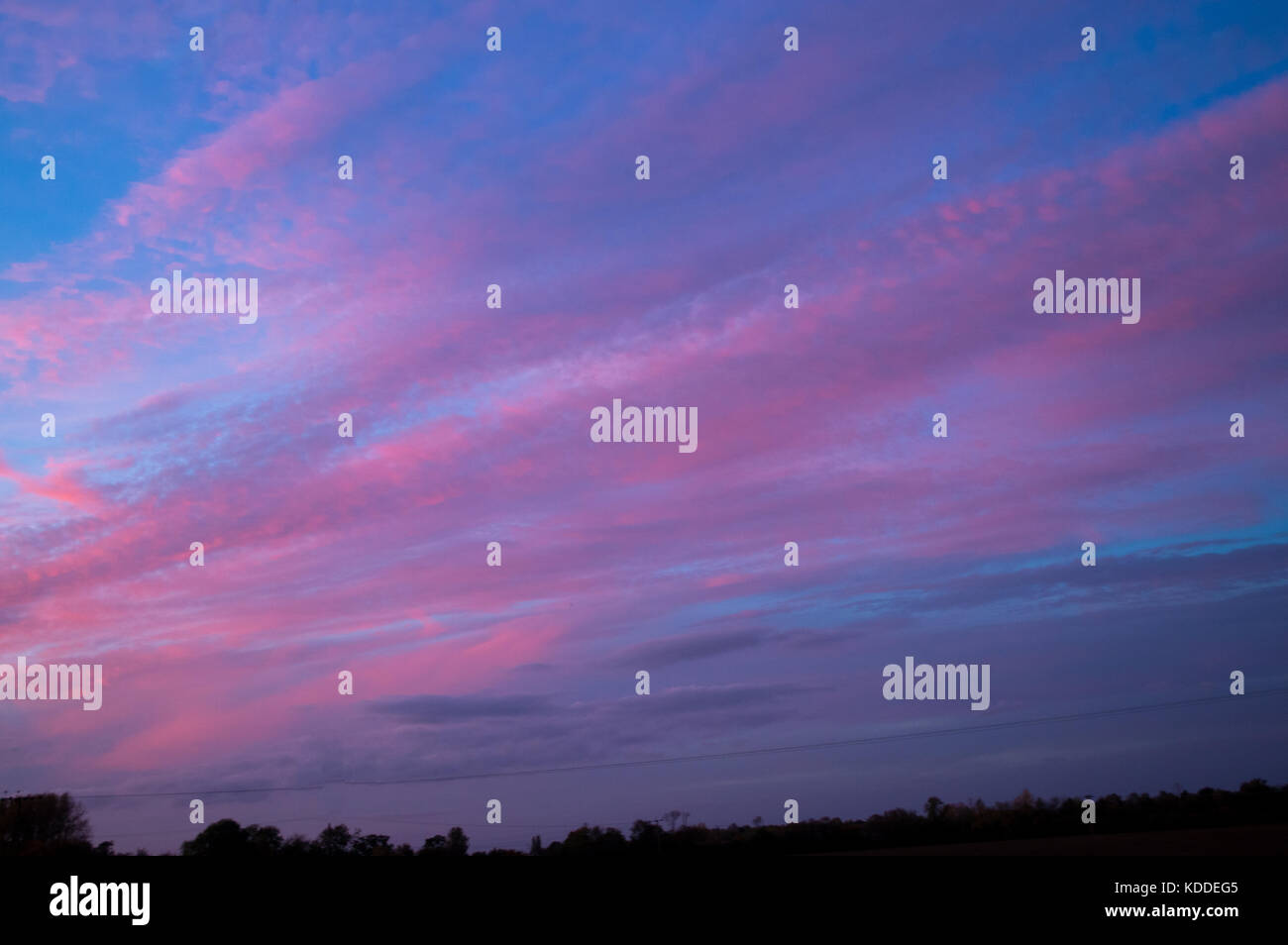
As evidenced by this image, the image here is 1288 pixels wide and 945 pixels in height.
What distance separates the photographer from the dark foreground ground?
114 ft

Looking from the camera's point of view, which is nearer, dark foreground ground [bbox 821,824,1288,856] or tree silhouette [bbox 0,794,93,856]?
dark foreground ground [bbox 821,824,1288,856]

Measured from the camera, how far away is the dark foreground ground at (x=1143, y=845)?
3484 cm

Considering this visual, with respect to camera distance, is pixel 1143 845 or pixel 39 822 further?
pixel 39 822

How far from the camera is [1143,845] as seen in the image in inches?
1451

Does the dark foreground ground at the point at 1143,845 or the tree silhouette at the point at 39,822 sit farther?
the tree silhouette at the point at 39,822
